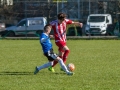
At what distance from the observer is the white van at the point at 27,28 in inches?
1610

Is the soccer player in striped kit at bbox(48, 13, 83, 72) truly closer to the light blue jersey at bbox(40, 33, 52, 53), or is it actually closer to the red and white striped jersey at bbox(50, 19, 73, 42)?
the red and white striped jersey at bbox(50, 19, 73, 42)

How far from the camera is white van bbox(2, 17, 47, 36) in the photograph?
4091 cm

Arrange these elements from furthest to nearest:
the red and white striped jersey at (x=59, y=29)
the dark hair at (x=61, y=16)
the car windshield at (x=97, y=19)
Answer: the car windshield at (x=97, y=19)
the red and white striped jersey at (x=59, y=29)
the dark hair at (x=61, y=16)

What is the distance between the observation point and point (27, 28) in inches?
1612

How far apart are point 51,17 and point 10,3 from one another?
6.86m

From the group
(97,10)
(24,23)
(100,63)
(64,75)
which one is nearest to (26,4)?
(97,10)

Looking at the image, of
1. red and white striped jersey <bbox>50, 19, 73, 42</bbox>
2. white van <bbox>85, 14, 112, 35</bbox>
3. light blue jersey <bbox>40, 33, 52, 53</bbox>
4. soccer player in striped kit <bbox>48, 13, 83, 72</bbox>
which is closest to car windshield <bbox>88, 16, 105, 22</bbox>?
white van <bbox>85, 14, 112, 35</bbox>

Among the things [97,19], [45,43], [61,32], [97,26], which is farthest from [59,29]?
[97,19]

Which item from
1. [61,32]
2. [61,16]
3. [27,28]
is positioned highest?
[61,16]

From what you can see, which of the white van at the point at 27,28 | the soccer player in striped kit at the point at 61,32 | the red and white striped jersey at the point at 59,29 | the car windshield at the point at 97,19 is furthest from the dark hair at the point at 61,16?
the car windshield at the point at 97,19

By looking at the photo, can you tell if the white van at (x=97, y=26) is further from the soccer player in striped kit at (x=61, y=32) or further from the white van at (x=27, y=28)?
→ the soccer player in striped kit at (x=61, y=32)

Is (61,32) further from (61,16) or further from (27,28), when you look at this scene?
(27,28)

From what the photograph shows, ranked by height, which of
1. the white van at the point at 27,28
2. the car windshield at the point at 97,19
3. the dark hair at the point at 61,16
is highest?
the dark hair at the point at 61,16

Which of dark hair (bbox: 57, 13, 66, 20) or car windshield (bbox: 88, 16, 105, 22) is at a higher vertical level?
dark hair (bbox: 57, 13, 66, 20)
